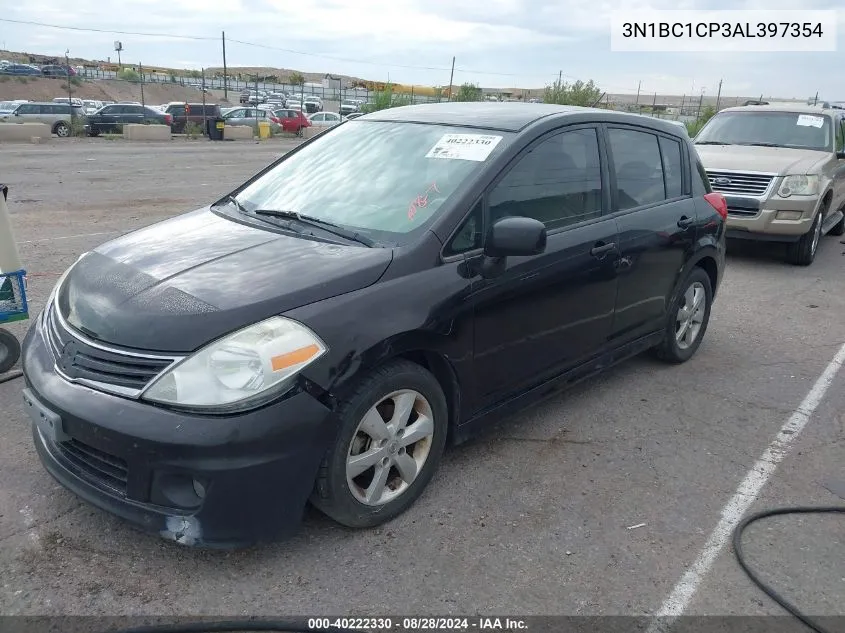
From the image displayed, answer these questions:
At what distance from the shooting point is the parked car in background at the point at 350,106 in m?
47.2

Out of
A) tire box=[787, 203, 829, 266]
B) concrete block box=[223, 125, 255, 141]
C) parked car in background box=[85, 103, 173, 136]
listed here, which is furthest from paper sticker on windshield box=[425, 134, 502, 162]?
concrete block box=[223, 125, 255, 141]

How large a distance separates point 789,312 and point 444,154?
15.7 ft

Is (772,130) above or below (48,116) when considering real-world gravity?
above

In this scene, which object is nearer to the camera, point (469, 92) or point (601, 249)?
point (601, 249)

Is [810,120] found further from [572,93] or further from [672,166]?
[572,93]

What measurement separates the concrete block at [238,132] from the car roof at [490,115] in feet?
93.6

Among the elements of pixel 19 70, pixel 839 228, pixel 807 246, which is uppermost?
pixel 19 70

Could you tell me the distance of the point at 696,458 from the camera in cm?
395

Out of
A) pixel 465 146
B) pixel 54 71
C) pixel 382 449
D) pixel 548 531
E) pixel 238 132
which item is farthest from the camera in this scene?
pixel 54 71

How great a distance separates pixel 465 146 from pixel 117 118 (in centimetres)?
2922

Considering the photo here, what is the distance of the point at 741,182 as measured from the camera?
867 cm

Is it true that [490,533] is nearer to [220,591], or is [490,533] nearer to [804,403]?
[220,591]

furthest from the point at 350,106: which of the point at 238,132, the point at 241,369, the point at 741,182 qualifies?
the point at 241,369

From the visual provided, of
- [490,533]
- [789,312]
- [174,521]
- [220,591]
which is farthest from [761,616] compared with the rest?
[789,312]
